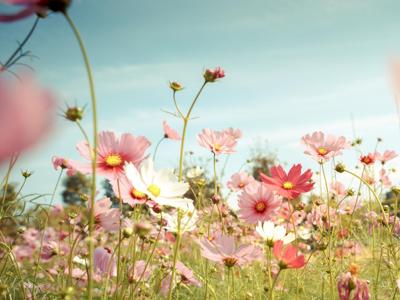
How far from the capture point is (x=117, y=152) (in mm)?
885

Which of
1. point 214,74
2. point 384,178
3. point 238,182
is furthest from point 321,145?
point 384,178

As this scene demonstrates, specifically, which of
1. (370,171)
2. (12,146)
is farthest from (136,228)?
(370,171)

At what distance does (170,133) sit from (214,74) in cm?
34

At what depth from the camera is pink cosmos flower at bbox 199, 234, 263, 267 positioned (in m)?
0.97

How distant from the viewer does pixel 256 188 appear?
1348 millimetres

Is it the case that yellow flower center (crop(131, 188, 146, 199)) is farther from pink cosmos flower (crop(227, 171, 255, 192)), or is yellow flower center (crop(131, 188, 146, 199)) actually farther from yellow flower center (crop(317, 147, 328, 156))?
pink cosmos flower (crop(227, 171, 255, 192))

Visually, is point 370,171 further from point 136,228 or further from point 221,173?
point 136,228

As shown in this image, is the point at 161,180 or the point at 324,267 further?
the point at 324,267

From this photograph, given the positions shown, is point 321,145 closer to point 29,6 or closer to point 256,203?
point 256,203

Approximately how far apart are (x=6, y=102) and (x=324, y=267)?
6.19 feet

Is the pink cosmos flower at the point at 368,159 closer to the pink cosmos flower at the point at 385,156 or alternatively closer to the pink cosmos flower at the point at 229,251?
the pink cosmos flower at the point at 385,156

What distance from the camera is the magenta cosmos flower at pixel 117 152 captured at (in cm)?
86

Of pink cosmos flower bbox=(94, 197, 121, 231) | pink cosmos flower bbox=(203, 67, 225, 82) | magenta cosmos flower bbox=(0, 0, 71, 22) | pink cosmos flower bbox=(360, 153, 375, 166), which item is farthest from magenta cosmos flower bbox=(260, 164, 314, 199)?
pink cosmos flower bbox=(360, 153, 375, 166)

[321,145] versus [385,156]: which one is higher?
[385,156]
